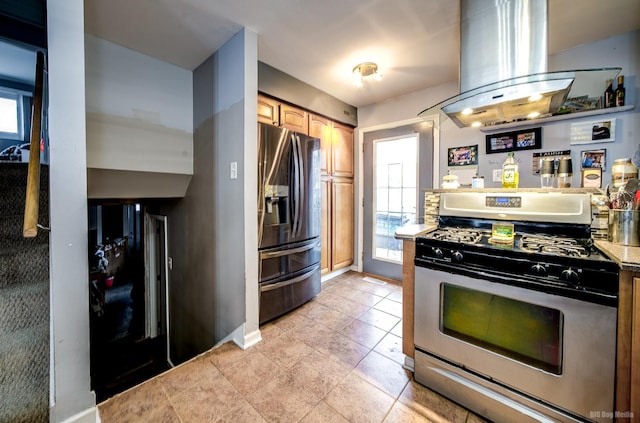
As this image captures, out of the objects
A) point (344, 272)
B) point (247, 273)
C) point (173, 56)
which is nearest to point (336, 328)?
point (247, 273)

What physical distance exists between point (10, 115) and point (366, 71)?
2.60 metres

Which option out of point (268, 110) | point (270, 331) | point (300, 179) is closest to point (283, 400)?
point (270, 331)

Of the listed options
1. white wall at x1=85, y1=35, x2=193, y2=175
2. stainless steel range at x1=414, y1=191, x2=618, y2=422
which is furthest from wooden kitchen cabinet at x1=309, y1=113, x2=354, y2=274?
stainless steel range at x1=414, y1=191, x2=618, y2=422

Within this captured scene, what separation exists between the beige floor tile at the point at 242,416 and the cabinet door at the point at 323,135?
2429mm

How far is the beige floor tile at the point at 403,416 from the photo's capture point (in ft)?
4.21

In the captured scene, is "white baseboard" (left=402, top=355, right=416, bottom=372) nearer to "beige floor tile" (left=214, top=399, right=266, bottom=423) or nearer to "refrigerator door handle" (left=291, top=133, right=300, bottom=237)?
"beige floor tile" (left=214, top=399, right=266, bottom=423)

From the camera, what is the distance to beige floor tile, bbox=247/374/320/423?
1315mm

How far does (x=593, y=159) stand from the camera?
1.99 m

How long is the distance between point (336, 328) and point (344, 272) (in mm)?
1463

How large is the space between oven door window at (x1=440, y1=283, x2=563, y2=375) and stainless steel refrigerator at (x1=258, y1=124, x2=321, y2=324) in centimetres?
138

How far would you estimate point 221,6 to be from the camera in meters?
1.65

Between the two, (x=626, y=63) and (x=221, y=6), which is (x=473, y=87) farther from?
(x=221, y=6)

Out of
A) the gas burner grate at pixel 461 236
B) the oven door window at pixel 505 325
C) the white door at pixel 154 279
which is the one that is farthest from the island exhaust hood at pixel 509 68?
the white door at pixel 154 279

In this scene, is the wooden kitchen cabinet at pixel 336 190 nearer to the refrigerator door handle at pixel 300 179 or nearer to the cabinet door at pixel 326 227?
the cabinet door at pixel 326 227
